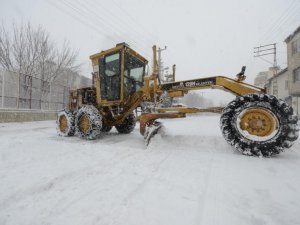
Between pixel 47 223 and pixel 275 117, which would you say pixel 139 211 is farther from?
pixel 275 117

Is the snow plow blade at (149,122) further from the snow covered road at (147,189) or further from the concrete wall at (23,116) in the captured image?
the concrete wall at (23,116)

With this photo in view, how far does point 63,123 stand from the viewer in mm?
6254

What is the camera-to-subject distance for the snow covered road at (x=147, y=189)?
1.52m

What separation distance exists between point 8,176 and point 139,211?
1.82 metres

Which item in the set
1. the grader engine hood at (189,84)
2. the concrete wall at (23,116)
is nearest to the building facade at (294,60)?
the grader engine hood at (189,84)

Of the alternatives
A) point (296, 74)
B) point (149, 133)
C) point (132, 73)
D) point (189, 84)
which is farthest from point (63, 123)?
point (296, 74)

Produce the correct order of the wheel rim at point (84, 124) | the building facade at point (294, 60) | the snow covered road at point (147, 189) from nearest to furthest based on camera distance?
the snow covered road at point (147, 189)
the wheel rim at point (84, 124)
the building facade at point (294, 60)

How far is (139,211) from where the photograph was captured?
1.60m

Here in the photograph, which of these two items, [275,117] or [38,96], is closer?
[275,117]

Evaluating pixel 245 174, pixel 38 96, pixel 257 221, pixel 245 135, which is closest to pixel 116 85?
pixel 245 135

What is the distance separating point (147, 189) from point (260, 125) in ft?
8.32

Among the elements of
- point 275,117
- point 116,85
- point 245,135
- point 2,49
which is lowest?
point 245,135

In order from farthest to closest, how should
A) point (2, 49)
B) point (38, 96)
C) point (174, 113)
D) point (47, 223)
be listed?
point (2, 49) < point (38, 96) < point (174, 113) < point (47, 223)

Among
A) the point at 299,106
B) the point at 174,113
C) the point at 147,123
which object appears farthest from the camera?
the point at 299,106
